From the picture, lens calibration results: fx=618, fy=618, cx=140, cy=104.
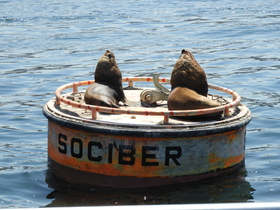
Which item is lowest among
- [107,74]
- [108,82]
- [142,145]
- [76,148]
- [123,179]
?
[123,179]

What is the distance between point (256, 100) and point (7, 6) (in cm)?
1829

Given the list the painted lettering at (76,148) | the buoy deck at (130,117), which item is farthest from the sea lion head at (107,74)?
the painted lettering at (76,148)

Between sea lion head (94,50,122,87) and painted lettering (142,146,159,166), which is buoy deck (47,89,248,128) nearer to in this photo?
painted lettering (142,146,159,166)

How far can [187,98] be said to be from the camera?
314 inches

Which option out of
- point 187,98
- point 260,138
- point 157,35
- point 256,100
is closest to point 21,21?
point 157,35

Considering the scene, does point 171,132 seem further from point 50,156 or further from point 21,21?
point 21,21

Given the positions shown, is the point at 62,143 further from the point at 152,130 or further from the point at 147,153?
the point at 152,130

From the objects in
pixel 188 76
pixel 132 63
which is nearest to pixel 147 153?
pixel 188 76

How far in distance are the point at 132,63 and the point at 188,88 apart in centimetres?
944

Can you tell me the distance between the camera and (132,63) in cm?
1761

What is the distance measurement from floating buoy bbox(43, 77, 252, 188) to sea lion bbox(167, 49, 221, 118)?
209 millimetres

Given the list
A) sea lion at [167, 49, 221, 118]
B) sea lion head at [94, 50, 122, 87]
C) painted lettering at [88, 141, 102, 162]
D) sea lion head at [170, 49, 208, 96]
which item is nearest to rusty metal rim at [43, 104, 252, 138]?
painted lettering at [88, 141, 102, 162]

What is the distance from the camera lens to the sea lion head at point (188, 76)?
830 cm

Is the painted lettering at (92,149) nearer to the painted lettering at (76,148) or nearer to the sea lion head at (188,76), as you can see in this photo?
the painted lettering at (76,148)
